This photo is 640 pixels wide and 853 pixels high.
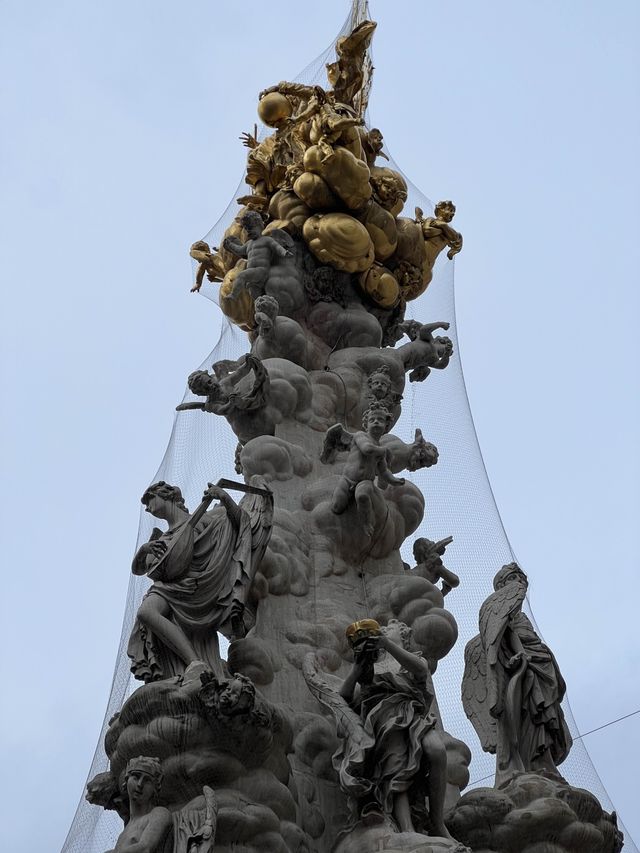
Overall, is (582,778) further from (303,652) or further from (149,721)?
(149,721)

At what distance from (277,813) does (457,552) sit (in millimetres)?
3717

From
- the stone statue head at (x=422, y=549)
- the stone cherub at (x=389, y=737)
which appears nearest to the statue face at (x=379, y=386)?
the stone statue head at (x=422, y=549)

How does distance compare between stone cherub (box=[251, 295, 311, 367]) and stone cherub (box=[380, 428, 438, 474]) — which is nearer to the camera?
stone cherub (box=[380, 428, 438, 474])

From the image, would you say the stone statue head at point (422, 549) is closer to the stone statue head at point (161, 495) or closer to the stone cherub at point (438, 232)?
the stone statue head at point (161, 495)

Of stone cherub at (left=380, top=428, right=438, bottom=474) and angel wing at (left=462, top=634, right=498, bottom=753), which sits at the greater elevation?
stone cherub at (left=380, top=428, right=438, bottom=474)

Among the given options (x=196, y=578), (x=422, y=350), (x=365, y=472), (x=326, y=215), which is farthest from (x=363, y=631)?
(x=326, y=215)

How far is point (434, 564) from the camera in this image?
11016 millimetres

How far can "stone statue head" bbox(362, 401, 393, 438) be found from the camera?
→ 10938 millimetres

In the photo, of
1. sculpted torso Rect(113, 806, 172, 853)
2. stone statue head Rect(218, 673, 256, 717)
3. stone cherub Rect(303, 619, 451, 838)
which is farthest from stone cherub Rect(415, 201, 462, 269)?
sculpted torso Rect(113, 806, 172, 853)

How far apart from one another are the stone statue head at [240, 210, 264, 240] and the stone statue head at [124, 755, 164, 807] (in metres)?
6.00

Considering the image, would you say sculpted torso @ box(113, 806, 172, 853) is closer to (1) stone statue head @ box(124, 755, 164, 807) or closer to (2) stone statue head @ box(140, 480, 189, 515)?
(1) stone statue head @ box(124, 755, 164, 807)

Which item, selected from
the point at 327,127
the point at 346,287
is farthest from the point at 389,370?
the point at 327,127

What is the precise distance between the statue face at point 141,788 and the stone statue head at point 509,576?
3296 mm

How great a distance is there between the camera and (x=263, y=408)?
1179 cm
